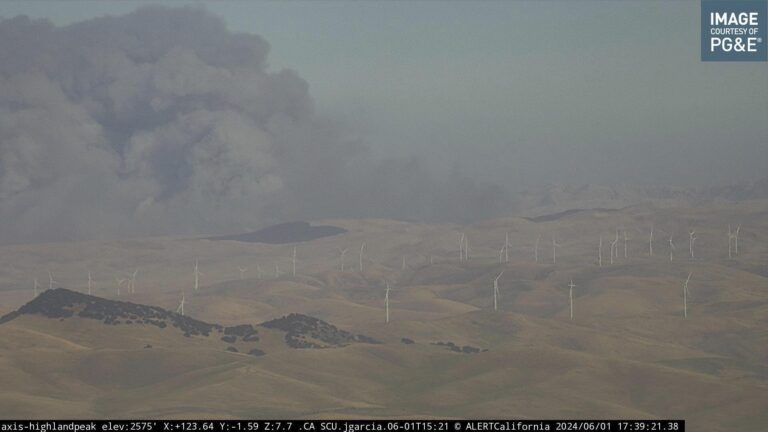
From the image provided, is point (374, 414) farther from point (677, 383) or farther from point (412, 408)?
point (677, 383)

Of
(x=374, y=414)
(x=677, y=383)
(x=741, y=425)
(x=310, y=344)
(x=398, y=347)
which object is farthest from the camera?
(x=310, y=344)

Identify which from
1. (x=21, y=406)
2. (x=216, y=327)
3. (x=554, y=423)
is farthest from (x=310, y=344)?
(x=554, y=423)

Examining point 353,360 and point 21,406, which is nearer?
point 21,406

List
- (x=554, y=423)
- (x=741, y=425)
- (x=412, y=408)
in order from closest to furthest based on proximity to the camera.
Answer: (x=554, y=423)
(x=741, y=425)
(x=412, y=408)

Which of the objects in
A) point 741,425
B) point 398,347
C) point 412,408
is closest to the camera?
point 741,425

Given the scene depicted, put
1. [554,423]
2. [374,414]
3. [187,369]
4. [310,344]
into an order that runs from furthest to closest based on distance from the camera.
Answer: [310,344], [187,369], [374,414], [554,423]

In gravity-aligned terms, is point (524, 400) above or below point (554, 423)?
below

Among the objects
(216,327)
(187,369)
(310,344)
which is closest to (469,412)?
(187,369)

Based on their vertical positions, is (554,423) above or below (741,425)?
above

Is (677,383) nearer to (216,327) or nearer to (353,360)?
(353,360)
